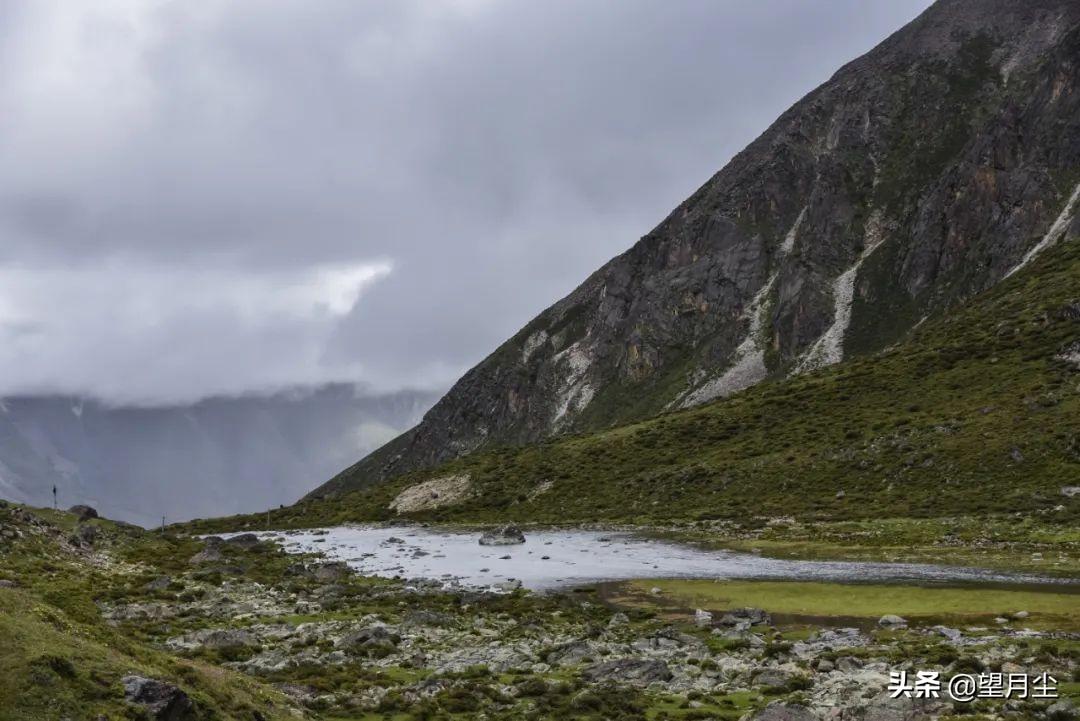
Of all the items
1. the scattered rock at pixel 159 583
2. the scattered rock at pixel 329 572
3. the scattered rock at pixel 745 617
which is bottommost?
the scattered rock at pixel 745 617

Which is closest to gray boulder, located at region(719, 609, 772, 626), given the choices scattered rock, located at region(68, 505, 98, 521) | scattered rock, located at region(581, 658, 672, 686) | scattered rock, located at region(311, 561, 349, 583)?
scattered rock, located at region(581, 658, 672, 686)

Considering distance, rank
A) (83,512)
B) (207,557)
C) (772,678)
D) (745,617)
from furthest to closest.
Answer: (83,512) < (207,557) < (745,617) < (772,678)

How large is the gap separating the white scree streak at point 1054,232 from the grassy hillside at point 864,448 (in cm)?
1407

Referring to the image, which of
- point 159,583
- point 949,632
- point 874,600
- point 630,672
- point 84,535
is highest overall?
point 84,535

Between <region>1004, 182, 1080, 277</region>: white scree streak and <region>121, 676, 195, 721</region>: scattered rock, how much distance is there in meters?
173

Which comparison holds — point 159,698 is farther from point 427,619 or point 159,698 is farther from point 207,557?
point 207,557

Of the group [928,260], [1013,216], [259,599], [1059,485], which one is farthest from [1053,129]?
[259,599]

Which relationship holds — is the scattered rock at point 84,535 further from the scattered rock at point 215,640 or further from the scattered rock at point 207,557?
the scattered rock at point 215,640

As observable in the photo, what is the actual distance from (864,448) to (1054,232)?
9599cm

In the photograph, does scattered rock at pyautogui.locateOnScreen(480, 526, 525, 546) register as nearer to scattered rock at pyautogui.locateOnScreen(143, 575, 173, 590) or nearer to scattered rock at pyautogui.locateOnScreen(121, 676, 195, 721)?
scattered rock at pyautogui.locateOnScreen(143, 575, 173, 590)

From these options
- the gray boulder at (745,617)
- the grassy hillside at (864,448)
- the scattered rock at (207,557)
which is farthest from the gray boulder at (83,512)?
the gray boulder at (745,617)

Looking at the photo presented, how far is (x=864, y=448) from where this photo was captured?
9969cm

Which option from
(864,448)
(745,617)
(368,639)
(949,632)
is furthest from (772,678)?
(864,448)

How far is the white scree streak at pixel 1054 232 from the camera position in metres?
160
